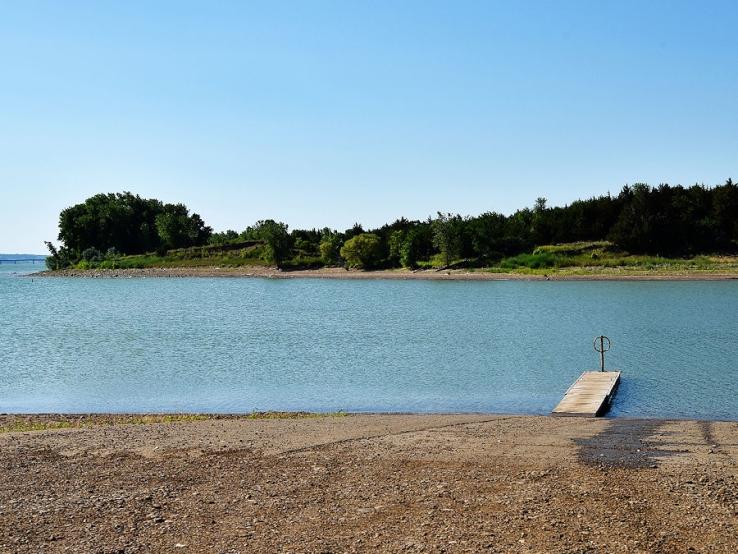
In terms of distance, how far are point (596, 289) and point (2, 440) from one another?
51420mm

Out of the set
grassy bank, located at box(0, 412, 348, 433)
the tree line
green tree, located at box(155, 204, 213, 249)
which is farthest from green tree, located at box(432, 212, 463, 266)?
grassy bank, located at box(0, 412, 348, 433)

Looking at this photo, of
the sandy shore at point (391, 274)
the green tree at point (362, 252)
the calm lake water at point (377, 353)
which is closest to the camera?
the calm lake water at point (377, 353)

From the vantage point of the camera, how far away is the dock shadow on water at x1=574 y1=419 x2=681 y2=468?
11.2 m

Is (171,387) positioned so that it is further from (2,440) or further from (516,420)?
(516,420)

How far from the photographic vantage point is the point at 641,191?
81.2 meters

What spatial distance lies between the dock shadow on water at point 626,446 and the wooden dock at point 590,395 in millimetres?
2226

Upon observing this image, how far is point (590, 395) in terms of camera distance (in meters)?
19.2

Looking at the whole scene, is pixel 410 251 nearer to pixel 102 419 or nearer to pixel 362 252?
pixel 362 252

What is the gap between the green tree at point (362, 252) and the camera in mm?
89875

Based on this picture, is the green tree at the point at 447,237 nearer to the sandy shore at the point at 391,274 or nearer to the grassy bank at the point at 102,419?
the sandy shore at the point at 391,274

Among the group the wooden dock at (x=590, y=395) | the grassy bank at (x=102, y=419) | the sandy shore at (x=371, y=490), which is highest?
the sandy shore at (x=371, y=490)

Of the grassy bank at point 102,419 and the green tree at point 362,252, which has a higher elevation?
the green tree at point 362,252

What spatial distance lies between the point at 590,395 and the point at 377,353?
1104 cm

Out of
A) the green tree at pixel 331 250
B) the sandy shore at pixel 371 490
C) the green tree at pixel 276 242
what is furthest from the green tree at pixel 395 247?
the sandy shore at pixel 371 490
